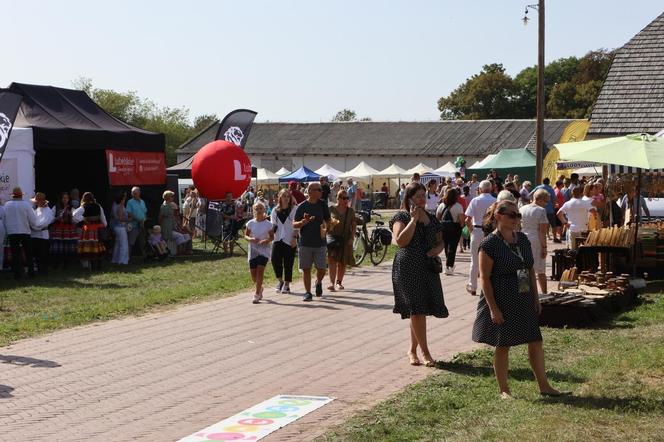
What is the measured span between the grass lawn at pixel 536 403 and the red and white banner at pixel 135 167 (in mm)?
14499

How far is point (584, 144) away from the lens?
17.1 meters

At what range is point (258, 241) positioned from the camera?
15.6 metres

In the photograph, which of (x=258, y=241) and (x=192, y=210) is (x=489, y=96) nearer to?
(x=192, y=210)

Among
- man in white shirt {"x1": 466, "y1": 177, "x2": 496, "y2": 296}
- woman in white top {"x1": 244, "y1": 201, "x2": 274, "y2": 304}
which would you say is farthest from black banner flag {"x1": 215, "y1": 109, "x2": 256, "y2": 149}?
man in white shirt {"x1": 466, "y1": 177, "x2": 496, "y2": 296}

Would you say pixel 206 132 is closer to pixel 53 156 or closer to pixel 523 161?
pixel 523 161

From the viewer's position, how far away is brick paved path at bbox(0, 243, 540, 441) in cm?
809

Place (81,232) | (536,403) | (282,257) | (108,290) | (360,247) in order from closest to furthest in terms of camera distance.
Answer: (536,403) < (282,257) < (108,290) < (81,232) < (360,247)

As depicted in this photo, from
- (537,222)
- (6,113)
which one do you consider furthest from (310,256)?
(6,113)

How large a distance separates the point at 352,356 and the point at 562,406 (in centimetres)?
335

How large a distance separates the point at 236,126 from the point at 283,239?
1343cm

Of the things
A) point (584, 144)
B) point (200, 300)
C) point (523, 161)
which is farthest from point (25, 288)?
point (523, 161)

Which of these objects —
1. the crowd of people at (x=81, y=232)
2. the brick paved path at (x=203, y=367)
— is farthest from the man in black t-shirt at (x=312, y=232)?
the crowd of people at (x=81, y=232)

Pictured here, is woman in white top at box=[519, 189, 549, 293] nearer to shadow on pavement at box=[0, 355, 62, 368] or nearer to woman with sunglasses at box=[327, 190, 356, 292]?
woman with sunglasses at box=[327, 190, 356, 292]

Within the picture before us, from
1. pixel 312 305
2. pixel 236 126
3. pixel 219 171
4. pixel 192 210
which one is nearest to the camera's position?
pixel 312 305
